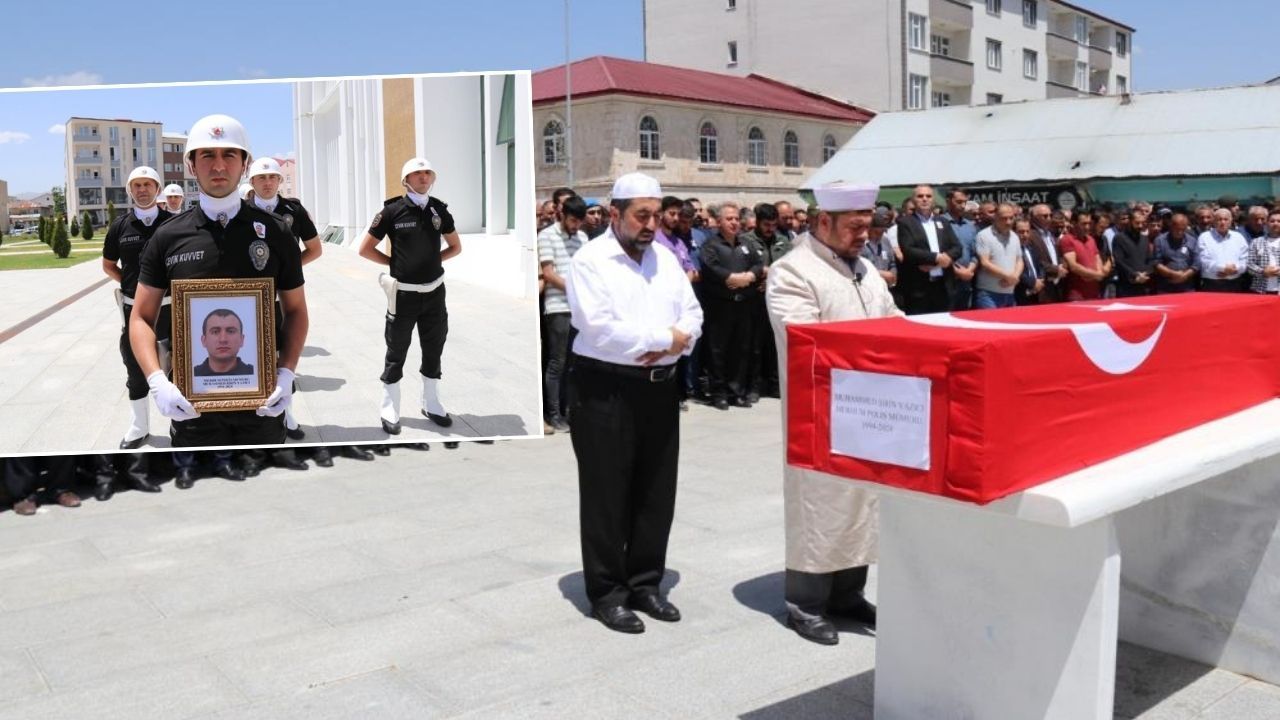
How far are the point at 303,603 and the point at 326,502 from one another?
2081mm

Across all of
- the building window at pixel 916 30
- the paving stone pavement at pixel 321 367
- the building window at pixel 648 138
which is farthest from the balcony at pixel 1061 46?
the paving stone pavement at pixel 321 367

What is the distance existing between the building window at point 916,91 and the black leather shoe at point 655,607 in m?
50.9

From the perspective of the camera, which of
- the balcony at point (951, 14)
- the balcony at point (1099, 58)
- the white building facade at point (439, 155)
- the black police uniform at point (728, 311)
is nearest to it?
the white building facade at point (439, 155)

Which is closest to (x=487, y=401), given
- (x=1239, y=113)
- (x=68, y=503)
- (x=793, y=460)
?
(x=68, y=503)

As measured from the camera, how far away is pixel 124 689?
4.54 meters

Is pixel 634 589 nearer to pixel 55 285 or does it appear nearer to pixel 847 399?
pixel 847 399

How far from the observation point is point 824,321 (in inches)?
197

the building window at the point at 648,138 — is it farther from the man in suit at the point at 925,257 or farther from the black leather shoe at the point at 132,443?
the black leather shoe at the point at 132,443

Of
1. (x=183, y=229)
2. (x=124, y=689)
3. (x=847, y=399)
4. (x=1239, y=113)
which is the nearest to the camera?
(x=847, y=399)

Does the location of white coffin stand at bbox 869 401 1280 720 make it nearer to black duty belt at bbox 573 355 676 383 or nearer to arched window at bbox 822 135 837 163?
black duty belt at bbox 573 355 676 383

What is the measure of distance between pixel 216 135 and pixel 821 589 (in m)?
3.61

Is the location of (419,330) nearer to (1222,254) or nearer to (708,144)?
(1222,254)

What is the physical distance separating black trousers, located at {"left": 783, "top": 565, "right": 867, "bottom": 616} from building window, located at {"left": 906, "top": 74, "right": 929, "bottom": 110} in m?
50.8

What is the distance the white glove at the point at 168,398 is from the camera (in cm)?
578
